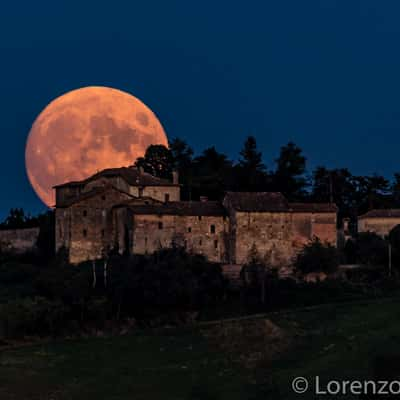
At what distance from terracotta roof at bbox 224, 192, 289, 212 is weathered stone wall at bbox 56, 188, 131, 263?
28.4 feet

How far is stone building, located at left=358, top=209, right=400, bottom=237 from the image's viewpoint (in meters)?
66.7

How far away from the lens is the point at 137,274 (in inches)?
2072

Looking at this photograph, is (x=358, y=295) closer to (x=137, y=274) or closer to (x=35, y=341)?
A: (x=137, y=274)

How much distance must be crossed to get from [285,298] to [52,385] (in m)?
27.9

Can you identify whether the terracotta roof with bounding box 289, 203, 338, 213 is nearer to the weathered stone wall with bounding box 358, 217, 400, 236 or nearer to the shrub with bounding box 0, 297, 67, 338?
the weathered stone wall with bounding box 358, 217, 400, 236

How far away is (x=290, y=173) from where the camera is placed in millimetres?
79062

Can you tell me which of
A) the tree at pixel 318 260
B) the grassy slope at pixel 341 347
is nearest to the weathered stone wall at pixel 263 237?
the tree at pixel 318 260

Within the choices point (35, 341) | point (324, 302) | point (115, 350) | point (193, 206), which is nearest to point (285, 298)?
point (324, 302)

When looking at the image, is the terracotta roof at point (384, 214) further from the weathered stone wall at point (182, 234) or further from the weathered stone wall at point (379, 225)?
the weathered stone wall at point (182, 234)

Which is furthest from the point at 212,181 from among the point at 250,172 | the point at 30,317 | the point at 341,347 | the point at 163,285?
the point at 341,347

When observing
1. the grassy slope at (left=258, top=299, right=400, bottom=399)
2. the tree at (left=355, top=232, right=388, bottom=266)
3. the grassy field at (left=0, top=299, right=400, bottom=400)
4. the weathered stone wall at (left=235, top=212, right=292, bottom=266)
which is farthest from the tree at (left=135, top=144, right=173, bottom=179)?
the grassy field at (left=0, top=299, right=400, bottom=400)

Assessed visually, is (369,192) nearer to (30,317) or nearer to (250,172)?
(250,172)

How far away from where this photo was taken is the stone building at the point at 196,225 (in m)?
59.7

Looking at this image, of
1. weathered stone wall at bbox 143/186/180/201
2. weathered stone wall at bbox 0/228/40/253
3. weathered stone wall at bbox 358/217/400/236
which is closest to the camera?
weathered stone wall at bbox 358/217/400/236
